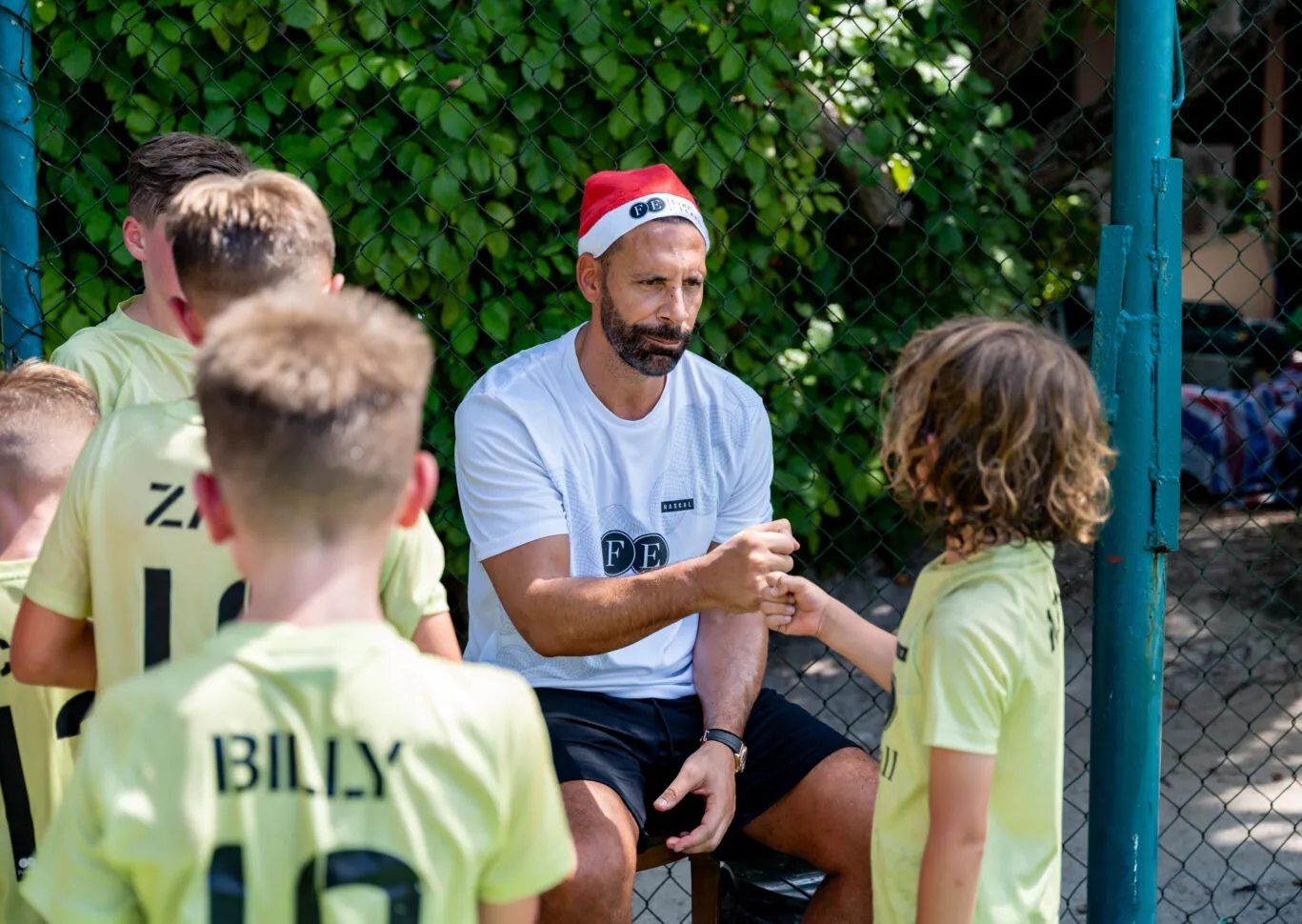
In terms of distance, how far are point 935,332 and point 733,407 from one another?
996mm

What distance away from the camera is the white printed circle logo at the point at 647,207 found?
272cm

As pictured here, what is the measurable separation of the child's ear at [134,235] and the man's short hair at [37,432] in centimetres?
52

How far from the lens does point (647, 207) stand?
8.94 ft

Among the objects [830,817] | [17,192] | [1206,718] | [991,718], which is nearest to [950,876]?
[991,718]

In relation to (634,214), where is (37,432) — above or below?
below

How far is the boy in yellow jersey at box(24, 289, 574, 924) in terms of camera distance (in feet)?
4.17

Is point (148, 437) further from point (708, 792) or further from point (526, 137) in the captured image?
point (526, 137)

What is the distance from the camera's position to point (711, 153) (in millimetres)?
3600

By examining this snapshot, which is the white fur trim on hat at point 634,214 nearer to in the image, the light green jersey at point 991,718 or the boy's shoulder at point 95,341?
the boy's shoulder at point 95,341

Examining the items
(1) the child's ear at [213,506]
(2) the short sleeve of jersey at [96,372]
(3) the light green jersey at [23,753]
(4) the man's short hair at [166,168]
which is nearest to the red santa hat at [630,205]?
(4) the man's short hair at [166,168]

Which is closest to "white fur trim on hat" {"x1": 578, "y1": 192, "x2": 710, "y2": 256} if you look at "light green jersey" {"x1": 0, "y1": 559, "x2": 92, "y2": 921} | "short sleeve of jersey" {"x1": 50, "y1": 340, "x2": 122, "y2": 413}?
"short sleeve of jersey" {"x1": 50, "y1": 340, "x2": 122, "y2": 413}

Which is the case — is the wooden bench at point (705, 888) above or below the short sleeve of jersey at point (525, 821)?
below

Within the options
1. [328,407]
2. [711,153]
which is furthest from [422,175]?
[328,407]

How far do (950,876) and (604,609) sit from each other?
0.89 meters
